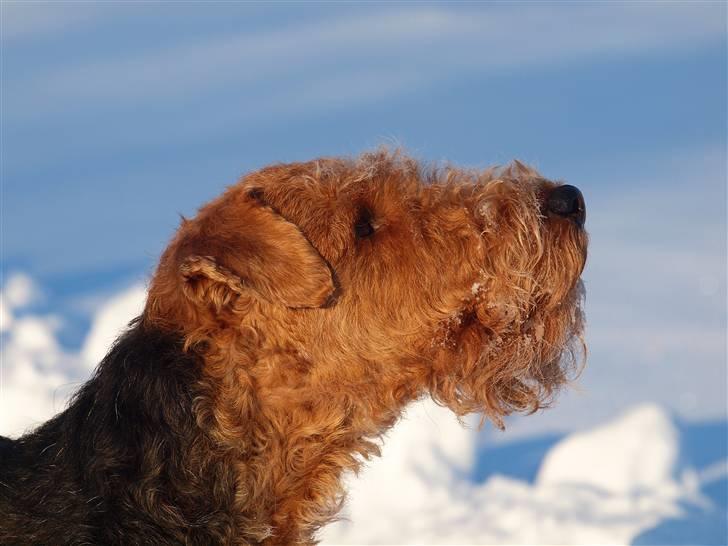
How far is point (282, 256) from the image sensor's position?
5.50 meters

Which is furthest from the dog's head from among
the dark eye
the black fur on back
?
the black fur on back

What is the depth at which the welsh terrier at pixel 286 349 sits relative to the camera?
5.44m

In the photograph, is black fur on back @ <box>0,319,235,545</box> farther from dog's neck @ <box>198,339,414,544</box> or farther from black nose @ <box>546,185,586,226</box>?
black nose @ <box>546,185,586,226</box>

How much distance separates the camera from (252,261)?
5.47 metres

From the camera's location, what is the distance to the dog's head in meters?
5.58

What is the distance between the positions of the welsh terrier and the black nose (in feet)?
0.04

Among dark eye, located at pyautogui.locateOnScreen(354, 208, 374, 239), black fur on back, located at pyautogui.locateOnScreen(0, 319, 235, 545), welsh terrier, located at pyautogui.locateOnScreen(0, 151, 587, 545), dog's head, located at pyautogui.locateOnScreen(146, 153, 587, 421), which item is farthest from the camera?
dark eye, located at pyautogui.locateOnScreen(354, 208, 374, 239)

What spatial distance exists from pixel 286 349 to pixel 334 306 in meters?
0.38

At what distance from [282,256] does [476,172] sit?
1.58 metres

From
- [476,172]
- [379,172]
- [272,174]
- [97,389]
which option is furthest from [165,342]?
[476,172]

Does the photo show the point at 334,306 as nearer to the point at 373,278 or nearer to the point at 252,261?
the point at 373,278

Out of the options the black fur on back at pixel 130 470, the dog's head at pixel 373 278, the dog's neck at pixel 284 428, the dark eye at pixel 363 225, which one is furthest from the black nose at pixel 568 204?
the black fur on back at pixel 130 470

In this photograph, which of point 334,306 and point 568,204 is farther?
point 568,204

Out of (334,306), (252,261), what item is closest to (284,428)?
(334,306)
